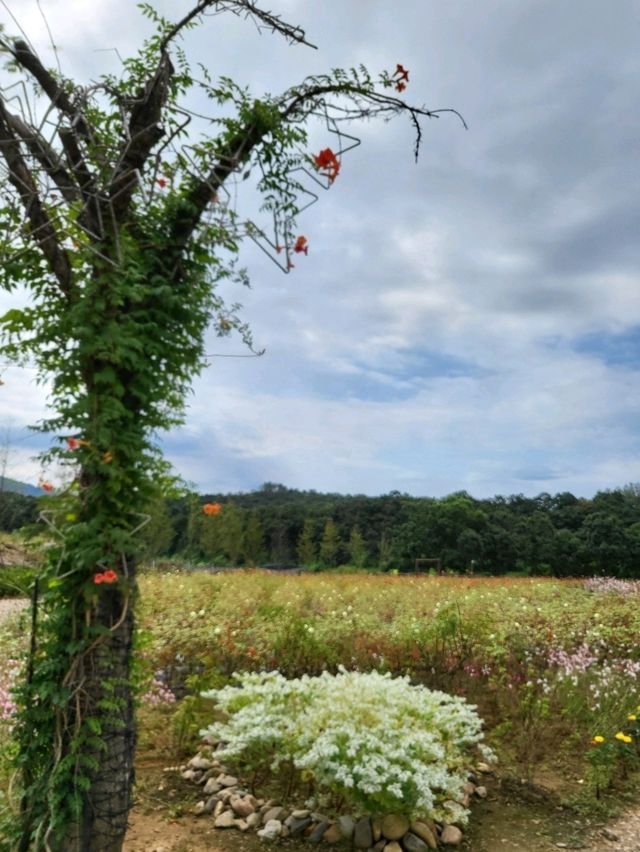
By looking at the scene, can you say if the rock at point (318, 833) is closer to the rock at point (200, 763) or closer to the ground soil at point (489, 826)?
the ground soil at point (489, 826)

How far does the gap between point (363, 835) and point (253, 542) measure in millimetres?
25194

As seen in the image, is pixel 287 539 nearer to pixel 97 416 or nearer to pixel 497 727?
pixel 497 727

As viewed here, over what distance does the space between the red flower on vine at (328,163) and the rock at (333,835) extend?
3019mm

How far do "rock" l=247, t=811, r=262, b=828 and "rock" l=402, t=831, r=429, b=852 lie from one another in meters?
0.73

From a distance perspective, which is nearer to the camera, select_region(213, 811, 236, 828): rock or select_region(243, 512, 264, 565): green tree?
select_region(213, 811, 236, 828): rock

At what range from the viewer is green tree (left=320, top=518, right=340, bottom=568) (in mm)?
27922

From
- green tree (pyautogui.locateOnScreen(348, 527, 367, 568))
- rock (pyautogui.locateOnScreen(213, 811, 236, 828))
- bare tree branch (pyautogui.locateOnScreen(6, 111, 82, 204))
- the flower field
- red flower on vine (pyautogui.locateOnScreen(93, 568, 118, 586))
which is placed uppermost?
bare tree branch (pyautogui.locateOnScreen(6, 111, 82, 204))

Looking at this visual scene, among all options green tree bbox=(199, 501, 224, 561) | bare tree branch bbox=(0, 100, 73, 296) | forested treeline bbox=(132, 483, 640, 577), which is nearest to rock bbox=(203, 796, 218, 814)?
bare tree branch bbox=(0, 100, 73, 296)

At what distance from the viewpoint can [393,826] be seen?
11.1ft

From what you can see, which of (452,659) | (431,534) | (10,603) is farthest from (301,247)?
(431,534)

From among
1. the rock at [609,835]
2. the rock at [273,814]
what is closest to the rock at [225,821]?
the rock at [273,814]

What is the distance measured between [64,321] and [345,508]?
2858 centimetres

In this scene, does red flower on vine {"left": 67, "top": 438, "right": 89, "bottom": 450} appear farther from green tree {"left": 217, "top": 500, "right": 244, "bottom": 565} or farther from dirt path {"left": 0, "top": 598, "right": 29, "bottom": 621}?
green tree {"left": 217, "top": 500, "right": 244, "bottom": 565}

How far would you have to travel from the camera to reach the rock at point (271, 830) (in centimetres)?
342
